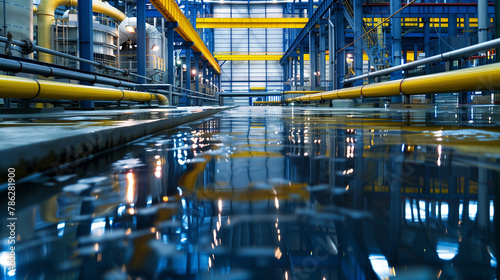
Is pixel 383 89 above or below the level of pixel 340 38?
below

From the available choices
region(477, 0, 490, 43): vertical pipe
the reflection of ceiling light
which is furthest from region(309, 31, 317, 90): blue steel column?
region(477, 0, 490, 43): vertical pipe

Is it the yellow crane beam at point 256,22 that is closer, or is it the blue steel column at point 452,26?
the blue steel column at point 452,26

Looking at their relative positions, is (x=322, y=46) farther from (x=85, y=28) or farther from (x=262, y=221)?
(x=262, y=221)

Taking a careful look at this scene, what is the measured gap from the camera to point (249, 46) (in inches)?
1341

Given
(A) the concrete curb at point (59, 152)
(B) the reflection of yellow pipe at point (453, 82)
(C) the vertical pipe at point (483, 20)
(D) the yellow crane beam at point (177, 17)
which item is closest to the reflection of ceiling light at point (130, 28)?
(D) the yellow crane beam at point (177, 17)

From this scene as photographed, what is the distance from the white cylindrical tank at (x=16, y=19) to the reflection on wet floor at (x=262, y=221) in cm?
746

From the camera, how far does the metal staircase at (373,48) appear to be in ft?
37.1

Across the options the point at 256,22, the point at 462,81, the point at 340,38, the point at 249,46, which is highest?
the point at 249,46

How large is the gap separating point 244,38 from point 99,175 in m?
34.2

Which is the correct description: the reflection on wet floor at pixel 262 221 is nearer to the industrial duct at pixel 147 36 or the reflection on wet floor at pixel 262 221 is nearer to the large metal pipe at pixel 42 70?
the large metal pipe at pixel 42 70

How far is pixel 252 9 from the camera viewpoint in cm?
3291

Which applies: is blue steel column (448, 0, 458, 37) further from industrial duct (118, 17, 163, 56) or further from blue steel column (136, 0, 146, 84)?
blue steel column (136, 0, 146, 84)

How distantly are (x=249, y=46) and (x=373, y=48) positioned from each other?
76.6ft

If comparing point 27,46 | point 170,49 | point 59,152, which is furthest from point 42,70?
point 170,49
